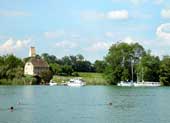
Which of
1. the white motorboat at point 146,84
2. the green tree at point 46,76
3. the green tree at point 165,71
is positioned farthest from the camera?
the green tree at point 46,76

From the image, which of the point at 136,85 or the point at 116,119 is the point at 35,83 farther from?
the point at 116,119

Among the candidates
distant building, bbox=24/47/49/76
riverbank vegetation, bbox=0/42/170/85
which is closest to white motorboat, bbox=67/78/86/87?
riverbank vegetation, bbox=0/42/170/85

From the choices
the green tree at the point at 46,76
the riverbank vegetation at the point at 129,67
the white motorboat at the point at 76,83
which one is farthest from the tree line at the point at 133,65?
the green tree at the point at 46,76

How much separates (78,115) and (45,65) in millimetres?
146141

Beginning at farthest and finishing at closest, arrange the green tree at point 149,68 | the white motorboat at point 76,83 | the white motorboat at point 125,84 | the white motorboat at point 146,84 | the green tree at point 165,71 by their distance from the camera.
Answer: the white motorboat at point 76,83, the green tree at point 165,71, the green tree at point 149,68, the white motorboat at point 146,84, the white motorboat at point 125,84

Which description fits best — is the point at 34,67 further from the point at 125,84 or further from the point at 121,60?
the point at 125,84

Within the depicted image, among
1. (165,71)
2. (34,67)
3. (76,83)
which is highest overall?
(34,67)

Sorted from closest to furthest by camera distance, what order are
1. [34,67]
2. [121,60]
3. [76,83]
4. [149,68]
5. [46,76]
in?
[149,68]
[121,60]
[76,83]
[46,76]
[34,67]

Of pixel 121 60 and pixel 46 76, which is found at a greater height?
pixel 121 60

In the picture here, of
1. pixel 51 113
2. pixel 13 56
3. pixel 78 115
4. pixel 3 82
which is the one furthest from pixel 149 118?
pixel 13 56

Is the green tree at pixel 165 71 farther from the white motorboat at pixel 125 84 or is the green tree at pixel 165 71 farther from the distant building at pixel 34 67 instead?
the distant building at pixel 34 67

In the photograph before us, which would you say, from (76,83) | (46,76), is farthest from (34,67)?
(76,83)

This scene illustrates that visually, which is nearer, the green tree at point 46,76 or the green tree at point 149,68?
the green tree at point 149,68

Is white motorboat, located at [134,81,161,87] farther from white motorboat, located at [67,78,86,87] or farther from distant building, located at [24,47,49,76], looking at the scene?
distant building, located at [24,47,49,76]
